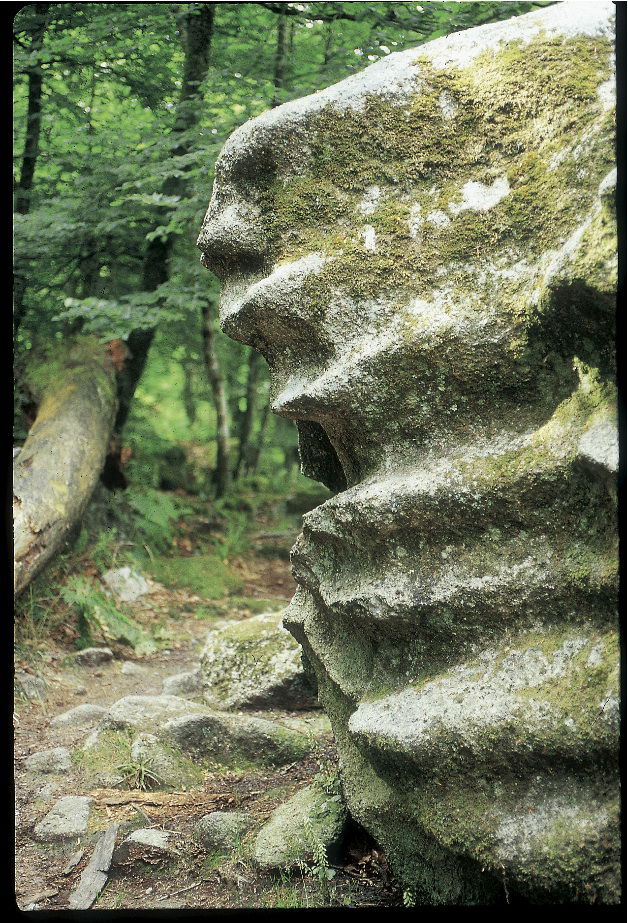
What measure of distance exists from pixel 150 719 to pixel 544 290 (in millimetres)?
3432

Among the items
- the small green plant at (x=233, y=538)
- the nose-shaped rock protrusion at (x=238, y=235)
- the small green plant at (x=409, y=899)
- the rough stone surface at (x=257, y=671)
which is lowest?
the small green plant at (x=409, y=899)

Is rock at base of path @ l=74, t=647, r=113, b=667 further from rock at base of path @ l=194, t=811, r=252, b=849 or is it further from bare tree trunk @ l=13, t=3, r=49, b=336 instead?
bare tree trunk @ l=13, t=3, r=49, b=336

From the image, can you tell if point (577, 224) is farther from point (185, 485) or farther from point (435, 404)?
point (185, 485)

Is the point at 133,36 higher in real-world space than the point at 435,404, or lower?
higher

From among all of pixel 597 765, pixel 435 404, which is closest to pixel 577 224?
pixel 435 404

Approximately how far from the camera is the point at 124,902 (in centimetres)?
305

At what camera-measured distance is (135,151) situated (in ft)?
22.6

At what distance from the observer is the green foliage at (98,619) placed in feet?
21.6

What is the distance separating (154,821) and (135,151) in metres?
5.80

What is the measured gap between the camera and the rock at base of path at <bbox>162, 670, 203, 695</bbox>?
18.6 ft

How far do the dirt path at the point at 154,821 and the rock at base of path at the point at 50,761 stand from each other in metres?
0.04

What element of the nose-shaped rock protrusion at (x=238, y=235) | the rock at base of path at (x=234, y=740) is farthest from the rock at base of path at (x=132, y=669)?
the nose-shaped rock protrusion at (x=238, y=235)

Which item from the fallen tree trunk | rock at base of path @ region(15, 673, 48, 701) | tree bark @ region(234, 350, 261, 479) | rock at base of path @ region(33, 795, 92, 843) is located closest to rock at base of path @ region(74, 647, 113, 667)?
rock at base of path @ region(15, 673, 48, 701)

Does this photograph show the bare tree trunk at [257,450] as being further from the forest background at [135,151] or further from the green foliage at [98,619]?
the green foliage at [98,619]
